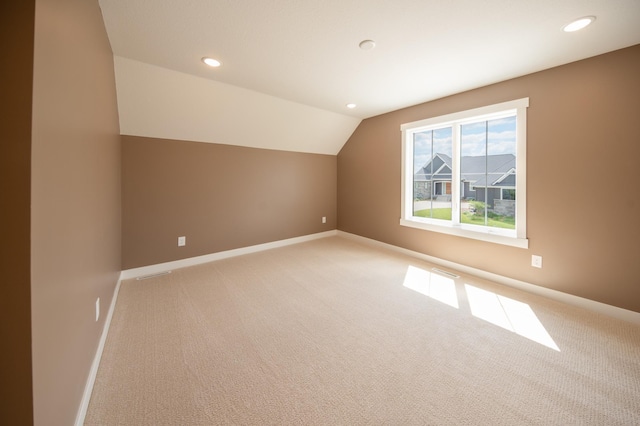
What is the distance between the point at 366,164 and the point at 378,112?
0.93m

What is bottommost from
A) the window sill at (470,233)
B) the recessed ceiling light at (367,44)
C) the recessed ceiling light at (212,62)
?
Answer: the window sill at (470,233)

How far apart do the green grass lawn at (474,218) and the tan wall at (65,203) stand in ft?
12.8

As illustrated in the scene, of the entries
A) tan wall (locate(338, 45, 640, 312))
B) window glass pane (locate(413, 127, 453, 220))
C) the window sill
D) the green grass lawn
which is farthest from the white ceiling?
the window sill

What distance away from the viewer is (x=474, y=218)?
3373 millimetres

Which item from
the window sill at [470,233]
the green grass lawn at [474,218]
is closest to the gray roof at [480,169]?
the green grass lawn at [474,218]

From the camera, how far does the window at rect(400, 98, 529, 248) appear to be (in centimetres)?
288

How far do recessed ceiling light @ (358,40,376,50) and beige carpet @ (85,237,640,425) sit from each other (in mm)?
2406

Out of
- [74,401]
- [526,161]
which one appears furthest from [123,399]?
[526,161]

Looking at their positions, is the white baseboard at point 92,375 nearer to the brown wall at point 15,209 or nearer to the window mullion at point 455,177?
the brown wall at point 15,209

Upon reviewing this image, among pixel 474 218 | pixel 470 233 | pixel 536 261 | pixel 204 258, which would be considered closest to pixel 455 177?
pixel 474 218

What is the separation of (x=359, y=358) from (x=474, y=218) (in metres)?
2.60

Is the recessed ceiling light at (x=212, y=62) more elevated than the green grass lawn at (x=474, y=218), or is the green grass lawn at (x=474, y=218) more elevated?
the recessed ceiling light at (x=212, y=62)

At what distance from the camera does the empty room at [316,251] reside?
109 cm

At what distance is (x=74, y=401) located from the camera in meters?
1.20
